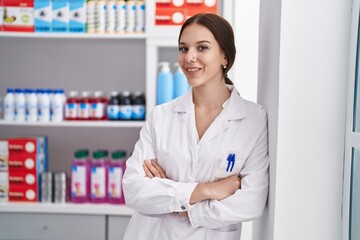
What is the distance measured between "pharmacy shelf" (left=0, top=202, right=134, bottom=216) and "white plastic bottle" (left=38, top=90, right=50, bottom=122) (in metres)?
0.57

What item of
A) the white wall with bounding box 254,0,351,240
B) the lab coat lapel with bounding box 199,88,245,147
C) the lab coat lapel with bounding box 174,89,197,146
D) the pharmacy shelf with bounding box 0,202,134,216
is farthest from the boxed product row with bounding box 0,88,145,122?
the white wall with bounding box 254,0,351,240

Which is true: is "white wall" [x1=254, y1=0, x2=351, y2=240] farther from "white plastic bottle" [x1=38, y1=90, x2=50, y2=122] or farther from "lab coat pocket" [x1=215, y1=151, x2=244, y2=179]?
"white plastic bottle" [x1=38, y1=90, x2=50, y2=122]

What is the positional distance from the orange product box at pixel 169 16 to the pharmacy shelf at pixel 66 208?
1227 mm

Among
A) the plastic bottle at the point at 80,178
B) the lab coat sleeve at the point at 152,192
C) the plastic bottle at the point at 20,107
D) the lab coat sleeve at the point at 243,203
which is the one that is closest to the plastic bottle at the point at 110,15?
the plastic bottle at the point at 20,107

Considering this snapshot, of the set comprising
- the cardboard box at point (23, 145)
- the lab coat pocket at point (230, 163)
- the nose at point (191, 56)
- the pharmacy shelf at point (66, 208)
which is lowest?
the pharmacy shelf at point (66, 208)

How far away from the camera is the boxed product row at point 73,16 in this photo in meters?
3.10

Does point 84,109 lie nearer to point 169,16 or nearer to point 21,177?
point 21,177

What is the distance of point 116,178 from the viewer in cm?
313

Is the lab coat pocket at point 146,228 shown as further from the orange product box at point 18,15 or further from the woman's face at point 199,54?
the orange product box at point 18,15

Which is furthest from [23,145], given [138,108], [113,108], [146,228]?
[146,228]

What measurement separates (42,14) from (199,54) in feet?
5.69

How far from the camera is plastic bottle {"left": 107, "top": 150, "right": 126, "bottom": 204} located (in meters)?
3.13

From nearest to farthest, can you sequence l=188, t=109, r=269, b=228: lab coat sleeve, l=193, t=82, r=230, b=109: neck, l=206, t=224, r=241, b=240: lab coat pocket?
l=188, t=109, r=269, b=228: lab coat sleeve → l=206, t=224, r=241, b=240: lab coat pocket → l=193, t=82, r=230, b=109: neck

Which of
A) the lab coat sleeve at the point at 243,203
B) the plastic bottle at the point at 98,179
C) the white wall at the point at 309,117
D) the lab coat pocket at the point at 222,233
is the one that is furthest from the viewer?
the plastic bottle at the point at 98,179
